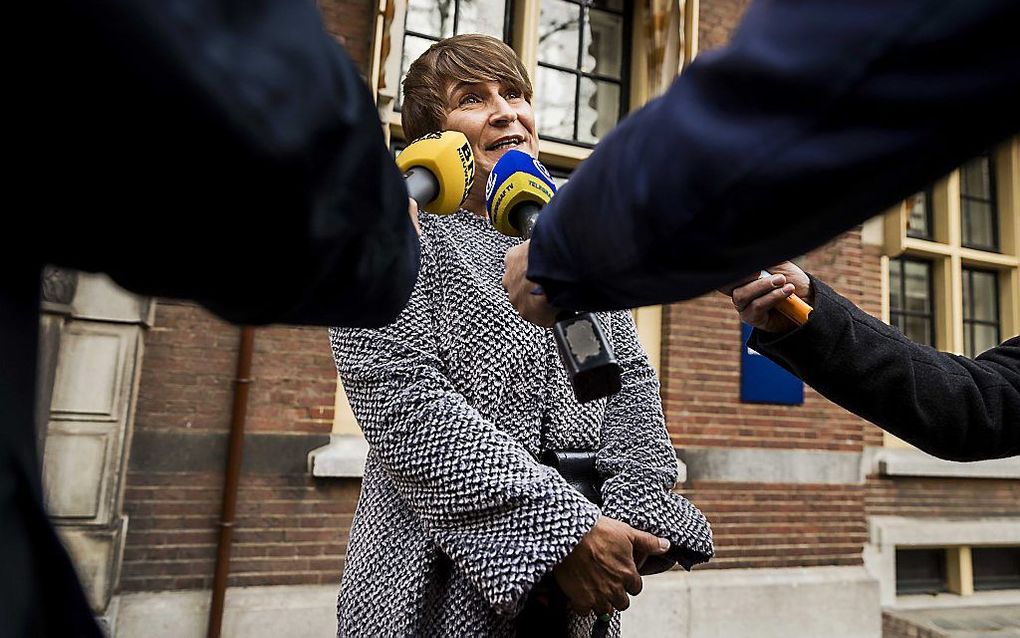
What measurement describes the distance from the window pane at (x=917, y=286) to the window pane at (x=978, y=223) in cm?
77

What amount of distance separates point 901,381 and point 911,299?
18.0ft

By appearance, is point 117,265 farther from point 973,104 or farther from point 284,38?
point 973,104

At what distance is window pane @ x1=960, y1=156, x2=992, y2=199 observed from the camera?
264 inches

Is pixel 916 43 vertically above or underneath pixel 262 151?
above

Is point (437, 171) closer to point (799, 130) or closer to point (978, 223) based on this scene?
point (799, 130)

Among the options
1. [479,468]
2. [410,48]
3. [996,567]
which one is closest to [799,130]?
[479,468]

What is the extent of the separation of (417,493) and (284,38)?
1.00 m

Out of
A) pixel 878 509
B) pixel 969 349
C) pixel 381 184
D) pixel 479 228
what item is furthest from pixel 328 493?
pixel 969 349

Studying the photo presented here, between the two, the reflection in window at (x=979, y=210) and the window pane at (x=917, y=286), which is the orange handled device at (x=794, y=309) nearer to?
→ the window pane at (x=917, y=286)

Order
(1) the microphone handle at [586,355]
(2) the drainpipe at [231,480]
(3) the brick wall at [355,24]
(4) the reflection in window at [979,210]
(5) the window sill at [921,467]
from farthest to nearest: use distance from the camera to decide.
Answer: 1. (4) the reflection in window at [979,210]
2. (5) the window sill at [921,467]
3. (3) the brick wall at [355,24]
4. (2) the drainpipe at [231,480]
5. (1) the microphone handle at [586,355]

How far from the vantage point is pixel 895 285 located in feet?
20.3

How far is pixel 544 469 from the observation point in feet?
4.41

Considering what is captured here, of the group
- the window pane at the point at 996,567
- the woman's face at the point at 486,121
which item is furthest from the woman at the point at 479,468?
Result: the window pane at the point at 996,567

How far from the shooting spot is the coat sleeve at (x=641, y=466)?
138cm
